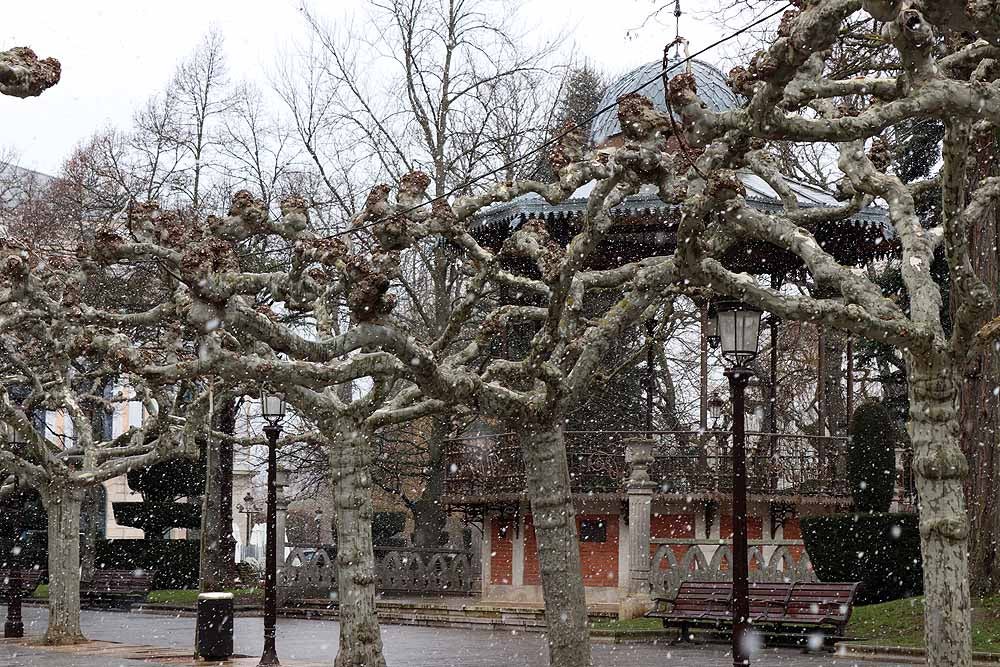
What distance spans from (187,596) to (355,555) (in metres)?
18.8

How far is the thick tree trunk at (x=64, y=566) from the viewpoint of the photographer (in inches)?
791

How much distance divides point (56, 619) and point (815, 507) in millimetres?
13953

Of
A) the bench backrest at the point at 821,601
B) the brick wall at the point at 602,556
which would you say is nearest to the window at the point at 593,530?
the brick wall at the point at 602,556

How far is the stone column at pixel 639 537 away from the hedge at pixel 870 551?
9.21 ft

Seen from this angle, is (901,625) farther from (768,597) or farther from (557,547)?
(557,547)

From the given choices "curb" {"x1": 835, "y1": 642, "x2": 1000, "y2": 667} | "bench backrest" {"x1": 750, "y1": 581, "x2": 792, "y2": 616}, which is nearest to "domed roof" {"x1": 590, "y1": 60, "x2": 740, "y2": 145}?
"bench backrest" {"x1": 750, "y1": 581, "x2": 792, "y2": 616}

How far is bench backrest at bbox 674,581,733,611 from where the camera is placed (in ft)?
64.3

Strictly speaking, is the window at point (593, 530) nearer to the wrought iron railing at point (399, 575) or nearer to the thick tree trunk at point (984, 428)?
the wrought iron railing at point (399, 575)

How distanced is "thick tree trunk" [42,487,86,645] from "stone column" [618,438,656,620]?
8.81m

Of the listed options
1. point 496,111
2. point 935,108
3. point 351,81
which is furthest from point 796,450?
point 935,108

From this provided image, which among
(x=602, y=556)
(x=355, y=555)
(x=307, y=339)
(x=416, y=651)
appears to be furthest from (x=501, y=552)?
(x=307, y=339)

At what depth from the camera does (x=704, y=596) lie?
65.6 feet

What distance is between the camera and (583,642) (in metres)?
11.5

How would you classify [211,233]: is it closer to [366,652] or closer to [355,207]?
[366,652]
